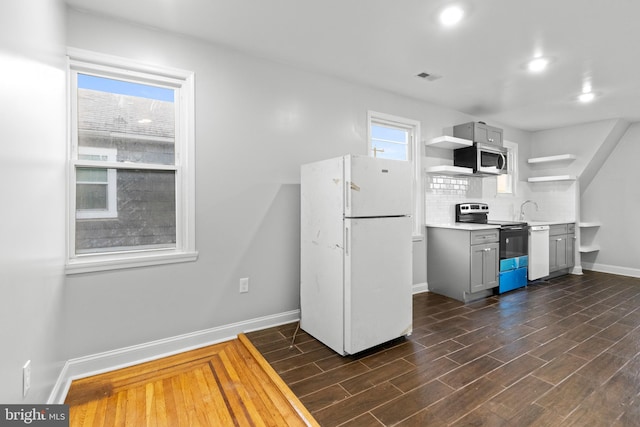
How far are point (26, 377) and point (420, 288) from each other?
12.5 ft

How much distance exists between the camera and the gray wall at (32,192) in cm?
128

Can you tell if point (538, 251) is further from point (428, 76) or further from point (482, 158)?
point (428, 76)

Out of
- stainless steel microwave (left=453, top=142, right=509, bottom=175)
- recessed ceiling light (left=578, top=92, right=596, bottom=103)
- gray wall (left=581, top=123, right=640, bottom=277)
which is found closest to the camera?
recessed ceiling light (left=578, top=92, right=596, bottom=103)

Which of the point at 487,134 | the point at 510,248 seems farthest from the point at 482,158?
the point at 510,248

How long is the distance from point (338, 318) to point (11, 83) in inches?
92.0

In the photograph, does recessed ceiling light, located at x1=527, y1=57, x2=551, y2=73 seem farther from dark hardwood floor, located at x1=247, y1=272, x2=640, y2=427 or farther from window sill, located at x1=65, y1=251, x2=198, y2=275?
window sill, located at x1=65, y1=251, x2=198, y2=275

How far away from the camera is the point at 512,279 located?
4207mm

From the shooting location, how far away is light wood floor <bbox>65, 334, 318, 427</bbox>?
178cm

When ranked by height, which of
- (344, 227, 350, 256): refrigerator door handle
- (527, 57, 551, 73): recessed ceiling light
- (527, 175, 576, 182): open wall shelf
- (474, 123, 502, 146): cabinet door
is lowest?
(344, 227, 350, 256): refrigerator door handle

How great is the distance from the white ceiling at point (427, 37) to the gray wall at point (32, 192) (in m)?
0.77

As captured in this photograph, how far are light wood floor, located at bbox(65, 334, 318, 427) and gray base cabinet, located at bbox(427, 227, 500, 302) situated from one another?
2.60 metres

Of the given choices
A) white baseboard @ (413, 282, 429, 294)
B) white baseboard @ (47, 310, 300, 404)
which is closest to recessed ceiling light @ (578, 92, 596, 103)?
white baseboard @ (413, 282, 429, 294)

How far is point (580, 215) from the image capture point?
5.66m

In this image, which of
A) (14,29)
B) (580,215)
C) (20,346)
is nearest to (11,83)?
(14,29)
